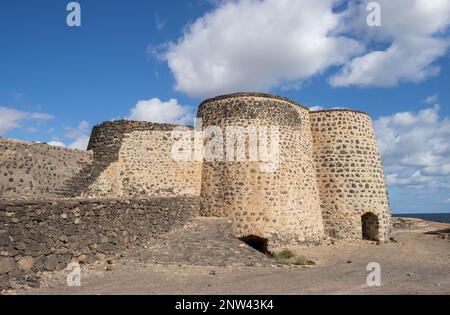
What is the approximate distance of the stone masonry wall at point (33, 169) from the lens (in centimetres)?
1122

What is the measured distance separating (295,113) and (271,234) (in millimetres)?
5284

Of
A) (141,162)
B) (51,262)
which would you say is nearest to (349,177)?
(141,162)

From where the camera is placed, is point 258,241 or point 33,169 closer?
point 33,169

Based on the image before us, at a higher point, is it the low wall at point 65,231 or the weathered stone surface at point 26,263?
the low wall at point 65,231

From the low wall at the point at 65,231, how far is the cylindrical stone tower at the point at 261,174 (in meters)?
4.19

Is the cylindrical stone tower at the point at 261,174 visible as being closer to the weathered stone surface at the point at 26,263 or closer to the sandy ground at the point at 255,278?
the sandy ground at the point at 255,278

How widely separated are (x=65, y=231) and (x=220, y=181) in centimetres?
760

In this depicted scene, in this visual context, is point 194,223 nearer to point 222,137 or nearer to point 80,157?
point 222,137

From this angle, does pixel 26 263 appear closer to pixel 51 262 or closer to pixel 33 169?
pixel 51 262

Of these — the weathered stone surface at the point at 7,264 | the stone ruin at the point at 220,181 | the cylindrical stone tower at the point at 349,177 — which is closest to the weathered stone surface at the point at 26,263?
the weathered stone surface at the point at 7,264

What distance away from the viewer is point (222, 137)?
15477 millimetres

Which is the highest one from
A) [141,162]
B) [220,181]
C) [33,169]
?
[141,162]

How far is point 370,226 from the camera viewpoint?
17.5 metres

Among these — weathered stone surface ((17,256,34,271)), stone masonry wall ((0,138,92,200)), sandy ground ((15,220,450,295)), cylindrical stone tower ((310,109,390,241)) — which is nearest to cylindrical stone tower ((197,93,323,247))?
cylindrical stone tower ((310,109,390,241))
